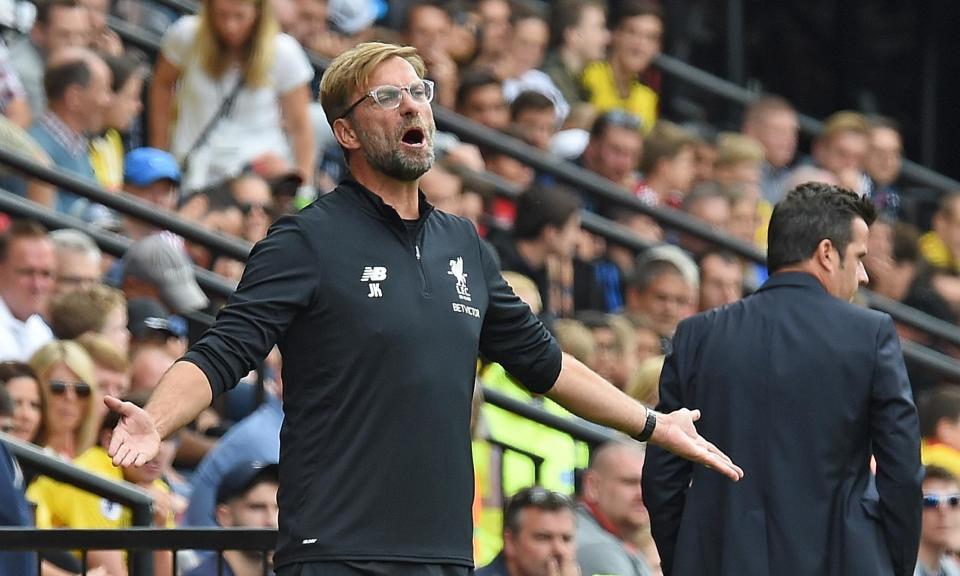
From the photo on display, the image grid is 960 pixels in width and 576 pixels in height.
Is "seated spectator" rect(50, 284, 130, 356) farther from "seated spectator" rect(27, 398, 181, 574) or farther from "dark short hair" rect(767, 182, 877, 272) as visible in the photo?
"dark short hair" rect(767, 182, 877, 272)

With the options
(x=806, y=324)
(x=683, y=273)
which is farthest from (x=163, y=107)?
(x=806, y=324)

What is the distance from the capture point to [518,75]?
46.0 ft

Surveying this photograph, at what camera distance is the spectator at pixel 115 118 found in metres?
10.6

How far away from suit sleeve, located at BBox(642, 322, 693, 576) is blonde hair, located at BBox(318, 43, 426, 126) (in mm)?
1421

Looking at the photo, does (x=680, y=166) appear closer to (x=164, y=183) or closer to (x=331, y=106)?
(x=164, y=183)

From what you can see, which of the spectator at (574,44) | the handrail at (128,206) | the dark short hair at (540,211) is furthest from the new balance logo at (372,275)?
the spectator at (574,44)

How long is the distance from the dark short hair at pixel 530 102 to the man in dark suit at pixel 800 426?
694 cm

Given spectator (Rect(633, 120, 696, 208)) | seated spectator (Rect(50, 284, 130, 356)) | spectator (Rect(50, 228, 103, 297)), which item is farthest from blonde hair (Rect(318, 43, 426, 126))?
spectator (Rect(633, 120, 696, 208))

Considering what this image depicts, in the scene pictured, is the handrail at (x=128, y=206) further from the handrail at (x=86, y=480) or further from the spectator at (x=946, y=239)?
the spectator at (x=946, y=239)

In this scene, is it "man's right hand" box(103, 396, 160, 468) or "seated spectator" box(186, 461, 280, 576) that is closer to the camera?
"man's right hand" box(103, 396, 160, 468)

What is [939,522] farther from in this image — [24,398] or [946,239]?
[946,239]

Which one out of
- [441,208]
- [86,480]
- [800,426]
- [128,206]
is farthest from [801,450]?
[441,208]

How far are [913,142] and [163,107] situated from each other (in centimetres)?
859

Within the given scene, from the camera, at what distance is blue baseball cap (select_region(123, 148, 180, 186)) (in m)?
10.0
